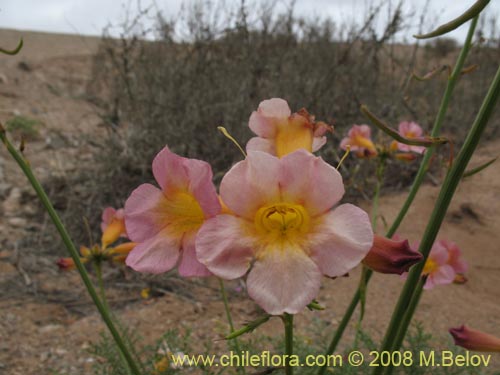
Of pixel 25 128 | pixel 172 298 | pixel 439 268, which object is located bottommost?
pixel 172 298

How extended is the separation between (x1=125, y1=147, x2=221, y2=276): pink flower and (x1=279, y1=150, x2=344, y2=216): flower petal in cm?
13

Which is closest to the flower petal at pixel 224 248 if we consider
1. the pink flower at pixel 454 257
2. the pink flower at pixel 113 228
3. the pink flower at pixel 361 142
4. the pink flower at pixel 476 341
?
the pink flower at pixel 476 341

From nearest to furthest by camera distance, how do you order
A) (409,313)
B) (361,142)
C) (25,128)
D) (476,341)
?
(476,341) < (409,313) < (361,142) < (25,128)

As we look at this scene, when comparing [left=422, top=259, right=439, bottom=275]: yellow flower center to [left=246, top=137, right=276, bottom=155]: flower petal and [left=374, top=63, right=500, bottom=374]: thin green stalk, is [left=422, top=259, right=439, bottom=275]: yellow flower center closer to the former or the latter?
[left=374, top=63, right=500, bottom=374]: thin green stalk

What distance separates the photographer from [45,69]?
38.6ft

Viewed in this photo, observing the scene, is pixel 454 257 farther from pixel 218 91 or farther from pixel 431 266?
pixel 218 91

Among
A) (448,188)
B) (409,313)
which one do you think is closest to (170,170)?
(448,188)

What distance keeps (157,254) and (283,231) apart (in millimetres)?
227

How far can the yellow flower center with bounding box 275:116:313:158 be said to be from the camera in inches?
38.8

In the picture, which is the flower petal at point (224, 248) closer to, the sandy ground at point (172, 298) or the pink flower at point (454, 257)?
the pink flower at point (454, 257)

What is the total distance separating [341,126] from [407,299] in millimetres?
4430

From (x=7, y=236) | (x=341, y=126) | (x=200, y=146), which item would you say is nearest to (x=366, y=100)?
(x=341, y=126)

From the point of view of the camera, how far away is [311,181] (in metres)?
0.80

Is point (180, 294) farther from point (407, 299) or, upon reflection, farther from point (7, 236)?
point (407, 299)
